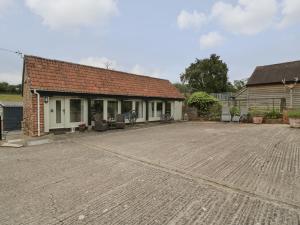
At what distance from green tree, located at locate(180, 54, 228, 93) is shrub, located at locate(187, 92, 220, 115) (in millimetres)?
19192

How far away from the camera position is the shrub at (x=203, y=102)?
18.1 meters

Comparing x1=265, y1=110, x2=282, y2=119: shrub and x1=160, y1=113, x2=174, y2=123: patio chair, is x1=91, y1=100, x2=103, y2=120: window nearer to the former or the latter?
x1=160, y1=113, x2=174, y2=123: patio chair

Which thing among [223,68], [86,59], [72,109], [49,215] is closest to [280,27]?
[72,109]

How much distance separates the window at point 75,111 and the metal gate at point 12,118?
661cm

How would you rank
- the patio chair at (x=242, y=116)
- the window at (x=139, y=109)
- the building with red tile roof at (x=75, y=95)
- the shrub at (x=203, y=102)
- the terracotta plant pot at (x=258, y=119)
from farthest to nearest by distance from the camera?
the shrub at (x=203, y=102)
the patio chair at (x=242, y=116)
the window at (x=139, y=109)
the terracotta plant pot at (x=258, y=119)
the building with red tile roof at (x=75, y=95)

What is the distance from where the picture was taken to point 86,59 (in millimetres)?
22422

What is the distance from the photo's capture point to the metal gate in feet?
48.3

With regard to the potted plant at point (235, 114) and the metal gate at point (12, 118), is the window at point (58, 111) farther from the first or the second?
the potted plant at point (235, 114)

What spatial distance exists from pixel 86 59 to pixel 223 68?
24.9 meters

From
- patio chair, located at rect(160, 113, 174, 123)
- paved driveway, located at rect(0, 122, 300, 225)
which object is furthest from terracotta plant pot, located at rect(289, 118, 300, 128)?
patio chair, located at rect(160, 113, 174, 123)

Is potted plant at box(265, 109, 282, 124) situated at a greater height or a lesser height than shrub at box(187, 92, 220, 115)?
lesser

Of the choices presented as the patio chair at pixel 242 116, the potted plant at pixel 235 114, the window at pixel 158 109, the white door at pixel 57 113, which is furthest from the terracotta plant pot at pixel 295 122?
the white door at pixel 57 113

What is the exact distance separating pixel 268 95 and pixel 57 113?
19.1 m

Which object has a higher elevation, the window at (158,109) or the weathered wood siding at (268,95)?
the weathered wood siding at (268,95)
